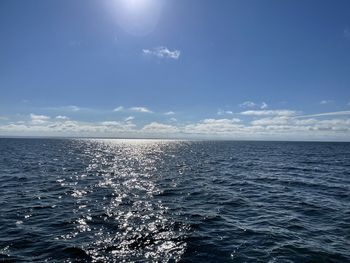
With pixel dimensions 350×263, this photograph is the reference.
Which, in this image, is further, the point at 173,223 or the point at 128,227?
the point at 173,223

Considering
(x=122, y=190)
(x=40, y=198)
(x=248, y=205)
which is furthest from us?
(x=122, y=190)

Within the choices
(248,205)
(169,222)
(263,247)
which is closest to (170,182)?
(248,205)

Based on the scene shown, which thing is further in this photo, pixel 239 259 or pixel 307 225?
pixel 307 225

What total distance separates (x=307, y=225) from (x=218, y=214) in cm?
602

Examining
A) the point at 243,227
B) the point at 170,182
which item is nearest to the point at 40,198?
the point at 170,182

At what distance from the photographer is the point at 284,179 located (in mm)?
39688

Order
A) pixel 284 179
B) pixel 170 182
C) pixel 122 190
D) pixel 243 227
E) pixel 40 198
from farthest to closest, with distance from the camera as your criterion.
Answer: pixel 284 179 → pixel 170 182 → pixel 122 190 → pixel 40 198 → pixel 243 227

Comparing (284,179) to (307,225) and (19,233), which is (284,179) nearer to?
(307,225)

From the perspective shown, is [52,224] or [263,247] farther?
Answer: [52,224]

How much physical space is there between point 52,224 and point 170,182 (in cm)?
1971

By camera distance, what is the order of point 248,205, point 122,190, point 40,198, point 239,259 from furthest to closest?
1. point 122,190
2. point 40,198
3. point 248,205
4. point 239,259

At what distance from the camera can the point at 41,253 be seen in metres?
14.3

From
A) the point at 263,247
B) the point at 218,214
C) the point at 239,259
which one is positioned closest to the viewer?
the point at 239,259

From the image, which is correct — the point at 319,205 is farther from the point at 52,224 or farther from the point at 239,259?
the point at 52,224
